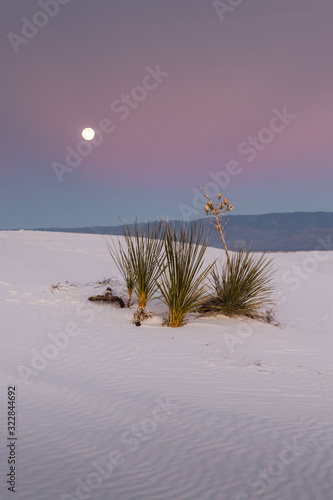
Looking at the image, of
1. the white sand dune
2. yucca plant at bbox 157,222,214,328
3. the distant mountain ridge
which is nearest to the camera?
the white sand dune

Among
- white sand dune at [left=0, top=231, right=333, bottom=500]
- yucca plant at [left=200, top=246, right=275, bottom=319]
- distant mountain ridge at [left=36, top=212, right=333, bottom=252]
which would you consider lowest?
white sand dune at [left=0, top=231, right=333, bottom=500]

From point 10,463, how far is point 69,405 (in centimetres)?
115

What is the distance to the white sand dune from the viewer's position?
270 cm

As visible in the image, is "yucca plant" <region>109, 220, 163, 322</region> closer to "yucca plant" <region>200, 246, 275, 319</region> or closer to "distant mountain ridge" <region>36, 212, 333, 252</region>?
"yucca plant" <region>200, 246, 275, 319</region>

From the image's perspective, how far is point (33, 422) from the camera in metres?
3.65

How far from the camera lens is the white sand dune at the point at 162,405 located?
8.86 feet

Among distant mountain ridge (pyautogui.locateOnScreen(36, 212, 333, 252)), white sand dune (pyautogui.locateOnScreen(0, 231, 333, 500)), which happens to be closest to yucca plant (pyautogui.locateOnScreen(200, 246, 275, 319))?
white sand dune (pyautogui.locateOnScreen(0, 231, 333, 500))

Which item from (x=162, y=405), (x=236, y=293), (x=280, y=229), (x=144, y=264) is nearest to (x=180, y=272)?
(x=144, y=264)

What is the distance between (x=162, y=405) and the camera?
401 cm

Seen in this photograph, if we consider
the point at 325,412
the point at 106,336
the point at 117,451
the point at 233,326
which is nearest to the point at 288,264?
the point at 233,326

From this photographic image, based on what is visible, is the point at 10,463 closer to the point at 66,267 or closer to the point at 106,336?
the point at 106,336

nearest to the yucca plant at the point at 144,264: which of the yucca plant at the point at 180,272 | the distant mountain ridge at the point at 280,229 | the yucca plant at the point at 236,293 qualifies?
the yucca plant at the point at 180,272

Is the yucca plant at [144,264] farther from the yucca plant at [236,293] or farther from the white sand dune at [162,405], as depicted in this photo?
the yucca plant at [236,293]

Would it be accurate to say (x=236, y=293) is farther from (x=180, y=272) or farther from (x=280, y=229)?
(x=280, y=229)
